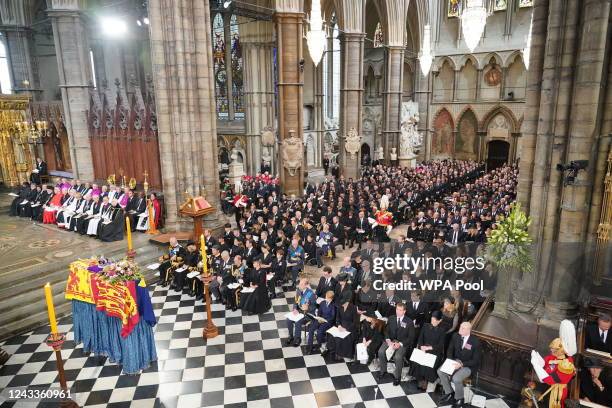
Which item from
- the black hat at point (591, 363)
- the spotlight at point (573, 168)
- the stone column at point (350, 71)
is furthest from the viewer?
the stone column at point (350, 71)

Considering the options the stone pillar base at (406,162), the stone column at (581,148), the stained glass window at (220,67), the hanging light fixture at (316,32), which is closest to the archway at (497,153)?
the stone pillar base at (406,162)

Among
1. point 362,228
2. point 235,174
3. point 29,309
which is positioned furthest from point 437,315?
point 235,174

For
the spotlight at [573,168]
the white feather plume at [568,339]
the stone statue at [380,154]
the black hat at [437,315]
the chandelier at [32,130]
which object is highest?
the chandelier at [32,130]

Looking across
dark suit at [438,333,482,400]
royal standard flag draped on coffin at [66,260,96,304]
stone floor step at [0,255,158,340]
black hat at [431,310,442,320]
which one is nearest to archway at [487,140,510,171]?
black hat at [431,310,442,320]

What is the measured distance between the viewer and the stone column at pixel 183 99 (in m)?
12.2

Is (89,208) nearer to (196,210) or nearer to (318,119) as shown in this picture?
(196,210)

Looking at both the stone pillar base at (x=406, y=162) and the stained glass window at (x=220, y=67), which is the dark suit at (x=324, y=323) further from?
the stone pillar base at (x=406, y=162)

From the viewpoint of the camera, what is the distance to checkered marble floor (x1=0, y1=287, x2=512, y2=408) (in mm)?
6883

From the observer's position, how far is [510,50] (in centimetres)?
2983

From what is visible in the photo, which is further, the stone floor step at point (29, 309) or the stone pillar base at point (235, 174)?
the stone pillar base at point (235, 174)

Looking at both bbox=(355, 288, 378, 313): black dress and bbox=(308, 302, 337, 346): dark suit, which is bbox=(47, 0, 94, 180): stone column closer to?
bbox=(308, 302, 337, 346): dark suit

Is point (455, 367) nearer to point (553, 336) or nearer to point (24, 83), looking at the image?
point (553, 336)

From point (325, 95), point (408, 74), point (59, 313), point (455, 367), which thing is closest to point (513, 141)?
point (408, 74)

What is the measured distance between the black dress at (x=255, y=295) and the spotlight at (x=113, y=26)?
20.2m
